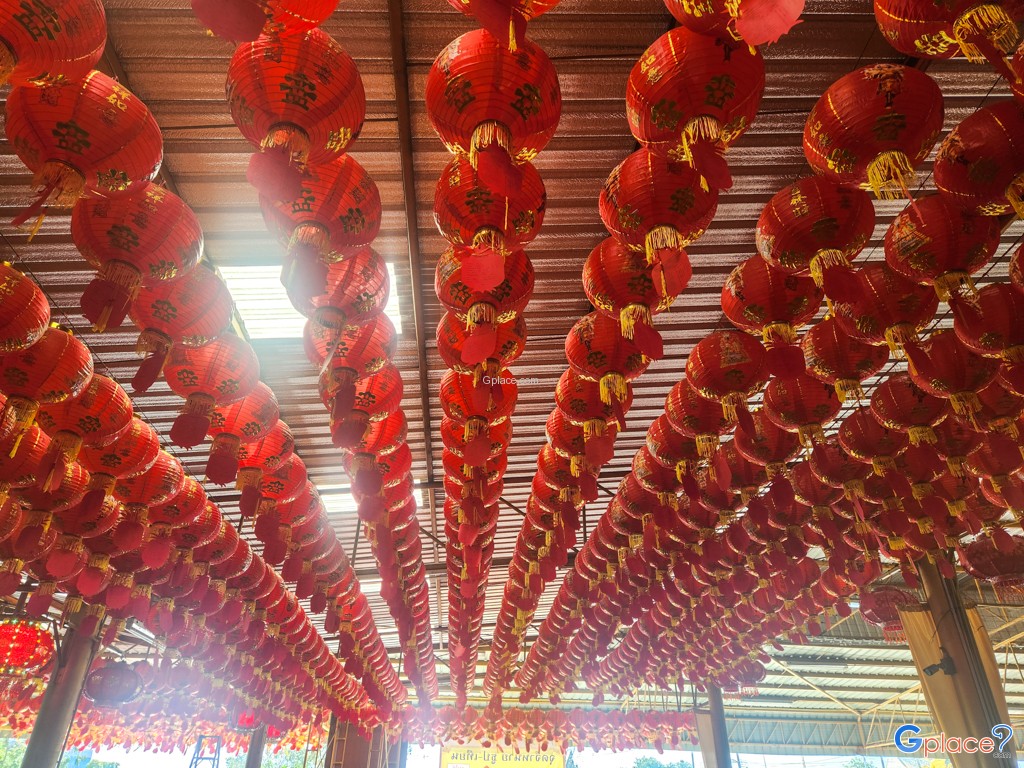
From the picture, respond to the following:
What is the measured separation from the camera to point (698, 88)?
Result: 191 cm

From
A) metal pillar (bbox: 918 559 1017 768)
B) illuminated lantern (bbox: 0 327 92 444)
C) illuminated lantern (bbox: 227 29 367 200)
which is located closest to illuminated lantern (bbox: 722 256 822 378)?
illuminated lantern (bbox: 227 29 367 200)

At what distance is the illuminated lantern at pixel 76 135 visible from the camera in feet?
6.20

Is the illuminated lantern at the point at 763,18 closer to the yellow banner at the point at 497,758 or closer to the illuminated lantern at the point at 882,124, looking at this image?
the illuminated lantern at the point at 882,124

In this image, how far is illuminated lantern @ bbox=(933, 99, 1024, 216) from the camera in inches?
90.5

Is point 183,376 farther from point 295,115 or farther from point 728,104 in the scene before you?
point 728,104

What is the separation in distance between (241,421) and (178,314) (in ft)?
3.11

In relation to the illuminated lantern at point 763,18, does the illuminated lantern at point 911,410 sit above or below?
above

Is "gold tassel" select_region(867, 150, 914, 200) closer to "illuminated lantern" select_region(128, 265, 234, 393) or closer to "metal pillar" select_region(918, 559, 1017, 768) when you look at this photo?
"illuminated lantern" select_region(128, 265, 234, 393)

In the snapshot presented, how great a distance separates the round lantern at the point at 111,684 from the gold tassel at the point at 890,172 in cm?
964

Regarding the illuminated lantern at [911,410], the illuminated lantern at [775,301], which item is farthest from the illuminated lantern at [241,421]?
the illuminated lantern at [911,410]

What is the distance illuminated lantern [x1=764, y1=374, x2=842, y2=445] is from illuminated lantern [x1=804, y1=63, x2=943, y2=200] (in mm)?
1643

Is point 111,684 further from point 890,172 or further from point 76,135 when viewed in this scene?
point 890,172

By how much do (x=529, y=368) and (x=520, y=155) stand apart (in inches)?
141

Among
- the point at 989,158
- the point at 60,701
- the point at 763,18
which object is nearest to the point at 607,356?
the point at 989,158
